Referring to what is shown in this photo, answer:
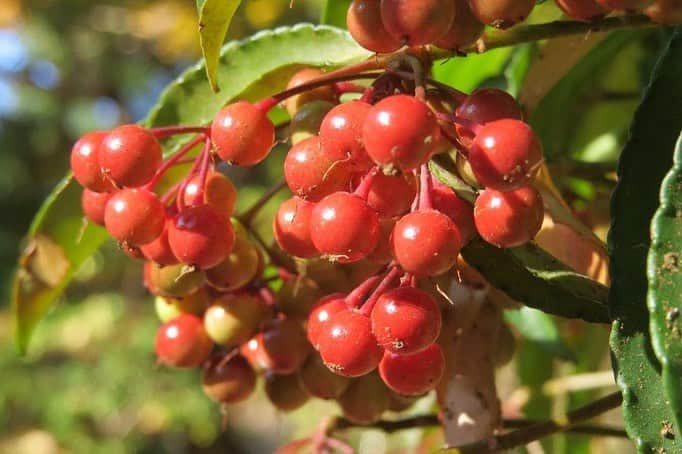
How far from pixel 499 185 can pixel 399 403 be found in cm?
33

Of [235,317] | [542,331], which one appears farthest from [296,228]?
[542,331]

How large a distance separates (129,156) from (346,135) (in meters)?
0.16

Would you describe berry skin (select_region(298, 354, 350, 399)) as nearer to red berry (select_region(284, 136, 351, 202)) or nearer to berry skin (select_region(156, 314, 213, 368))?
berry skin (select_region(156, 314, 213, 368))

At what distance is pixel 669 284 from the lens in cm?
44

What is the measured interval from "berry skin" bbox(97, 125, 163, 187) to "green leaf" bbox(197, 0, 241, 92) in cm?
6

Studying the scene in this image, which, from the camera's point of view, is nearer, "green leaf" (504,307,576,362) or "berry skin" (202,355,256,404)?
"berry skin" (202,355,256,404)

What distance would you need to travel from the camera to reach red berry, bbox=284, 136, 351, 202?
50 centimetres

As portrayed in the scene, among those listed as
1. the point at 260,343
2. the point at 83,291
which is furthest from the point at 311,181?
the point at 83,291

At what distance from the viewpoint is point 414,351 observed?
50 cm

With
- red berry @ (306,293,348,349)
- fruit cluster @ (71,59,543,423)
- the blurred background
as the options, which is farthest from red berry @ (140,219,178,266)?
the blurred background

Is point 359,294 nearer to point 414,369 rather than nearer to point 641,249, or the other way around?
point 414,369

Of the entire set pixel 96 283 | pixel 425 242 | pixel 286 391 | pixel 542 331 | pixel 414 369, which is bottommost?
pixel 96 283

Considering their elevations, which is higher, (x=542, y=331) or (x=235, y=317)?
(x=235, y=317)

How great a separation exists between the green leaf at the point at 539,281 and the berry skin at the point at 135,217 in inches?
7.5
